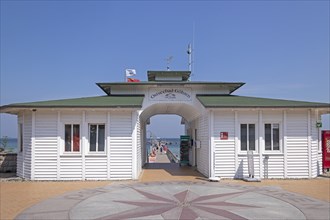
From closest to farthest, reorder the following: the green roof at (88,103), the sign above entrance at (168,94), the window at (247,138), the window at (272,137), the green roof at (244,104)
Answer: the green roof at (88,103), the green roof at (244,104), the window at (247,138), the window at (272,137), the sign above entrance at (168,94)

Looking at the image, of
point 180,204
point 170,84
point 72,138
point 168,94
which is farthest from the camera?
point 168,94

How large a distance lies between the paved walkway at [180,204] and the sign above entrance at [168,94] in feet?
17.1

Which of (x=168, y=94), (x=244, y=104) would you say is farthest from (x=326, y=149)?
(x=168, y=94)

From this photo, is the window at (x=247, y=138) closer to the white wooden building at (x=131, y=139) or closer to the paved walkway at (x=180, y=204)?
the white wooden building at (x=131, y=139)

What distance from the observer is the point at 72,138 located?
14.2 meters

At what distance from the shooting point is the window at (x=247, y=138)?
1436 centimetres

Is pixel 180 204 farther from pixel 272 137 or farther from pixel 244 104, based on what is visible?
pixel 272 137

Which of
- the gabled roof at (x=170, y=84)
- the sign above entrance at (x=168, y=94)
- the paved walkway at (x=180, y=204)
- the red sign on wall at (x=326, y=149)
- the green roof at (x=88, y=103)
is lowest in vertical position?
the paved walkway at (x=180, y=204)

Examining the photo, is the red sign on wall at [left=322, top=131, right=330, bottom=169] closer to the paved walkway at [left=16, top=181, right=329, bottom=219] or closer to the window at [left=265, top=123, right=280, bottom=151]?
the window at [left=265, top=123, right=280, bottom=151]

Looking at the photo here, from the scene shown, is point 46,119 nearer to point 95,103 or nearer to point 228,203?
point 95,103

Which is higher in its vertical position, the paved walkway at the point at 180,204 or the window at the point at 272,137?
the window at the point at 272,137

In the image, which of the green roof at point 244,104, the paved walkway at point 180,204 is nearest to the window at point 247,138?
the green roof at point 244,104

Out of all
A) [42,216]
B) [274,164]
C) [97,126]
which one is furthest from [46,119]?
[274,164]

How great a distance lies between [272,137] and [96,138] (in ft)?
26.2
